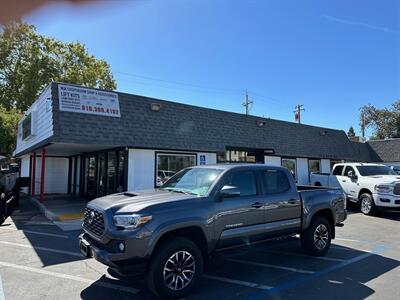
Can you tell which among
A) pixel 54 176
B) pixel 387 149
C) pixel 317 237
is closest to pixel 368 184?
pixel 317 237

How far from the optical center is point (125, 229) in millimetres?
4906

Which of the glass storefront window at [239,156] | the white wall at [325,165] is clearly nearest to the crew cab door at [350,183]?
the glass storefront window at [239,156]

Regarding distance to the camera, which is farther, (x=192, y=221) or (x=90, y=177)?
(x=90, y=177)

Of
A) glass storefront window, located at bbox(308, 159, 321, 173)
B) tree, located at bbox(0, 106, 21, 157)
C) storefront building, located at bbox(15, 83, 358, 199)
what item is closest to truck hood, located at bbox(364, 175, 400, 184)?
storefront building, located at bbox(15, 83, 358, 199)

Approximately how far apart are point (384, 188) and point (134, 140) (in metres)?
9.95

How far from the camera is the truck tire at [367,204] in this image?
1422cm

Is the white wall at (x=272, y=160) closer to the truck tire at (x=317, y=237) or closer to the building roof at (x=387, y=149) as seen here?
the truck tire at (x=317, y=237)

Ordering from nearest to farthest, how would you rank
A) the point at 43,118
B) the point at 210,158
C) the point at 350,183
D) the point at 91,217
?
the point at 91,217 → the point at 43,118 → the point at 350,183 → the point at 210,158

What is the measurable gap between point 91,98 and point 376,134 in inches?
2216

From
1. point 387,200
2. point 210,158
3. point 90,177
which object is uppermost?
point 210,158

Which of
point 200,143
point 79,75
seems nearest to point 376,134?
point 79,75

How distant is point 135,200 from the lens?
5402mm

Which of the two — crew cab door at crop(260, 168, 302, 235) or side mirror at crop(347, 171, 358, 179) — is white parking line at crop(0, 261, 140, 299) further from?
side mirror at crop(347, 171, 358, 179)

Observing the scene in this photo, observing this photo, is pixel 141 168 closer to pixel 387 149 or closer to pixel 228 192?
pixel 228 192
